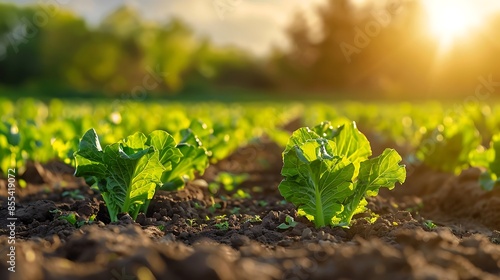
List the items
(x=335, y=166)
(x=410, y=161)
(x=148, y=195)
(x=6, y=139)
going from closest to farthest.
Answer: (x=335, y=166)
(x=148, y=195)
(x=6, y=139)
(x=410, y=161)

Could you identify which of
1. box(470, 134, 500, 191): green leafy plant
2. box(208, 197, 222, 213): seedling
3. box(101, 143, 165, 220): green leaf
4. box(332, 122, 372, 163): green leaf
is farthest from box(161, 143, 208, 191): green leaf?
box(470, 134, 500, 191): green leafy plant

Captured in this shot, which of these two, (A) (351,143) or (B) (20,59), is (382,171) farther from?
(B) (20,59)

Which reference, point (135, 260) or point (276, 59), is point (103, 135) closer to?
point (135, 260)

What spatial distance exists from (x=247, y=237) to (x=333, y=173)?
69 centimetres

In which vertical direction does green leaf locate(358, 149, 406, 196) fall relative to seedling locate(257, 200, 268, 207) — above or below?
above

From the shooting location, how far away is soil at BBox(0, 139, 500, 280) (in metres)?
2.10

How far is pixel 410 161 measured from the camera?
7.10m

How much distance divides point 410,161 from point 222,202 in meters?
3.02

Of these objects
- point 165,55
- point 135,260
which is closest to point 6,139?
point 135,260

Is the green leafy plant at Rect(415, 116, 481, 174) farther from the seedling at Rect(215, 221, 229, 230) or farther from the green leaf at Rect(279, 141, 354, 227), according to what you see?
the seedling at Rect(215, 221, 229, 230)

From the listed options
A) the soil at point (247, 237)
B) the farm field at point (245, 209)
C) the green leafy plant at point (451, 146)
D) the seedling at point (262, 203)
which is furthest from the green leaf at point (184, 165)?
the green leafy plant at point (451, 146)

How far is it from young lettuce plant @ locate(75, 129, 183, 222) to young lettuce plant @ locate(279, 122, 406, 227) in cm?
81

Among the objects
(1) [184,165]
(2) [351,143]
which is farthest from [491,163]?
(1) [184,165]

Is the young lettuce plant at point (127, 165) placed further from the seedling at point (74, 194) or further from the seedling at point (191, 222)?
the seedling at point (74, 194)
